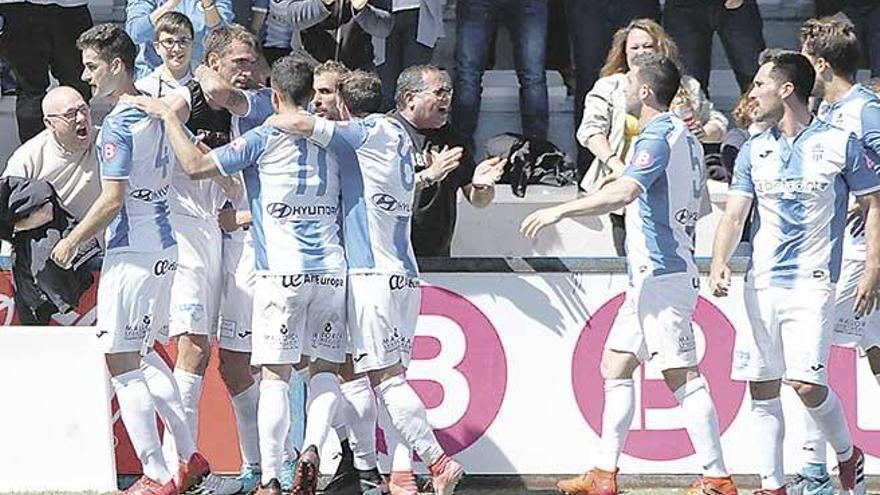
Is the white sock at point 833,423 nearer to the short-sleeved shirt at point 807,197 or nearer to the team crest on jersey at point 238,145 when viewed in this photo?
the short-sleeved shirt at point 807,197

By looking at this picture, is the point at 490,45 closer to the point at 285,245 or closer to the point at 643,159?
the point at 643,159

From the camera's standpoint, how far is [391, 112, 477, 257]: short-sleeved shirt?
9.05m

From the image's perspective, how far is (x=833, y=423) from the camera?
8.07 meters

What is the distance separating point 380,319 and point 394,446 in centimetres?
65

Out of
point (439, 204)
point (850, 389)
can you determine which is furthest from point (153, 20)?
point (850, 389)

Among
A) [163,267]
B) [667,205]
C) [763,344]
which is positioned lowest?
[763,344]

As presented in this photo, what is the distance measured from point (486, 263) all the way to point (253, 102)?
50.1 inches

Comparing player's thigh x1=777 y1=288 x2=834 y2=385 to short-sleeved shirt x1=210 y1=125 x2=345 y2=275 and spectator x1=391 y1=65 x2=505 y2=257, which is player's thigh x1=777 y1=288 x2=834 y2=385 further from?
short-sleeved shirt x1=210 y1=125 x2=345 y2=275

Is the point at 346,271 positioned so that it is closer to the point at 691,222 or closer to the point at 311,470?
the point at 311,470

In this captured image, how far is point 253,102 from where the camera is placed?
340 inches

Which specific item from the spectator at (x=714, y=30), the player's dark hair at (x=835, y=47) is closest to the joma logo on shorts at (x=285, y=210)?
the player's dark hair at (x=835, y=47)

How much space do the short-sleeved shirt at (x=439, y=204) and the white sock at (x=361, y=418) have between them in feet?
3.48

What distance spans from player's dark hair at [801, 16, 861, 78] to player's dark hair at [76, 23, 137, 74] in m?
2.91

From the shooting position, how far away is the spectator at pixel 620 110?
9344 mm
